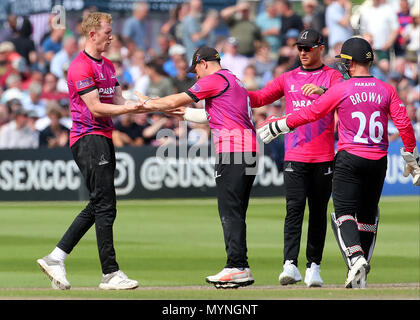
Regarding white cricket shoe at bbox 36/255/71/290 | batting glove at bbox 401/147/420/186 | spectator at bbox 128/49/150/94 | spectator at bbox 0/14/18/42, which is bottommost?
white cricket shoe at bbox 36/255/71/290

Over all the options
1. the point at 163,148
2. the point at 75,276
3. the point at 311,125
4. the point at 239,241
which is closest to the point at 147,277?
the point at 75,276

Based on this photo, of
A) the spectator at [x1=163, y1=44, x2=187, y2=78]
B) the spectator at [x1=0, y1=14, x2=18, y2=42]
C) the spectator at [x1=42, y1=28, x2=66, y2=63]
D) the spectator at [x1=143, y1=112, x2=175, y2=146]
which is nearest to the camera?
the spectator at [x1=143, y1=112, x2=175, y2=146]

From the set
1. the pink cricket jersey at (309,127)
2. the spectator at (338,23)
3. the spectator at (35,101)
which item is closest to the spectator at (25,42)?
the spectator at (35,101)

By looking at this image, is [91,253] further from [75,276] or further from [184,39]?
[184,39]

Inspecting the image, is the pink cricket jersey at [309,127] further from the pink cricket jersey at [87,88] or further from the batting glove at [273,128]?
the pink cricket jersey at [87,88]

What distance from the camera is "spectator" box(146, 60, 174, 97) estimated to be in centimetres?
2364

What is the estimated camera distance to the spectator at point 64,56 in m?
24.9

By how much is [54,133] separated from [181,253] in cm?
978

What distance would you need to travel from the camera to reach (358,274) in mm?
9031

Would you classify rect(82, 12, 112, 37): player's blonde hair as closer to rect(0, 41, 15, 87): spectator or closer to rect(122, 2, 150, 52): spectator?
rect(0, 41, 15, 87): spectator

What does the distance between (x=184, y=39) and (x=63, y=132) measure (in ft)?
18.2

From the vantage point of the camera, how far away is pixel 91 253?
13.1m

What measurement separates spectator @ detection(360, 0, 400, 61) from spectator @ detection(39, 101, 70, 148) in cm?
881

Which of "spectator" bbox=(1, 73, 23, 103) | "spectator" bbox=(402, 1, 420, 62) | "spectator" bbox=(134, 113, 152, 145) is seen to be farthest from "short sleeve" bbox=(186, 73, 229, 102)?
"spectator" bbox=(402, 1, 420, 62)
